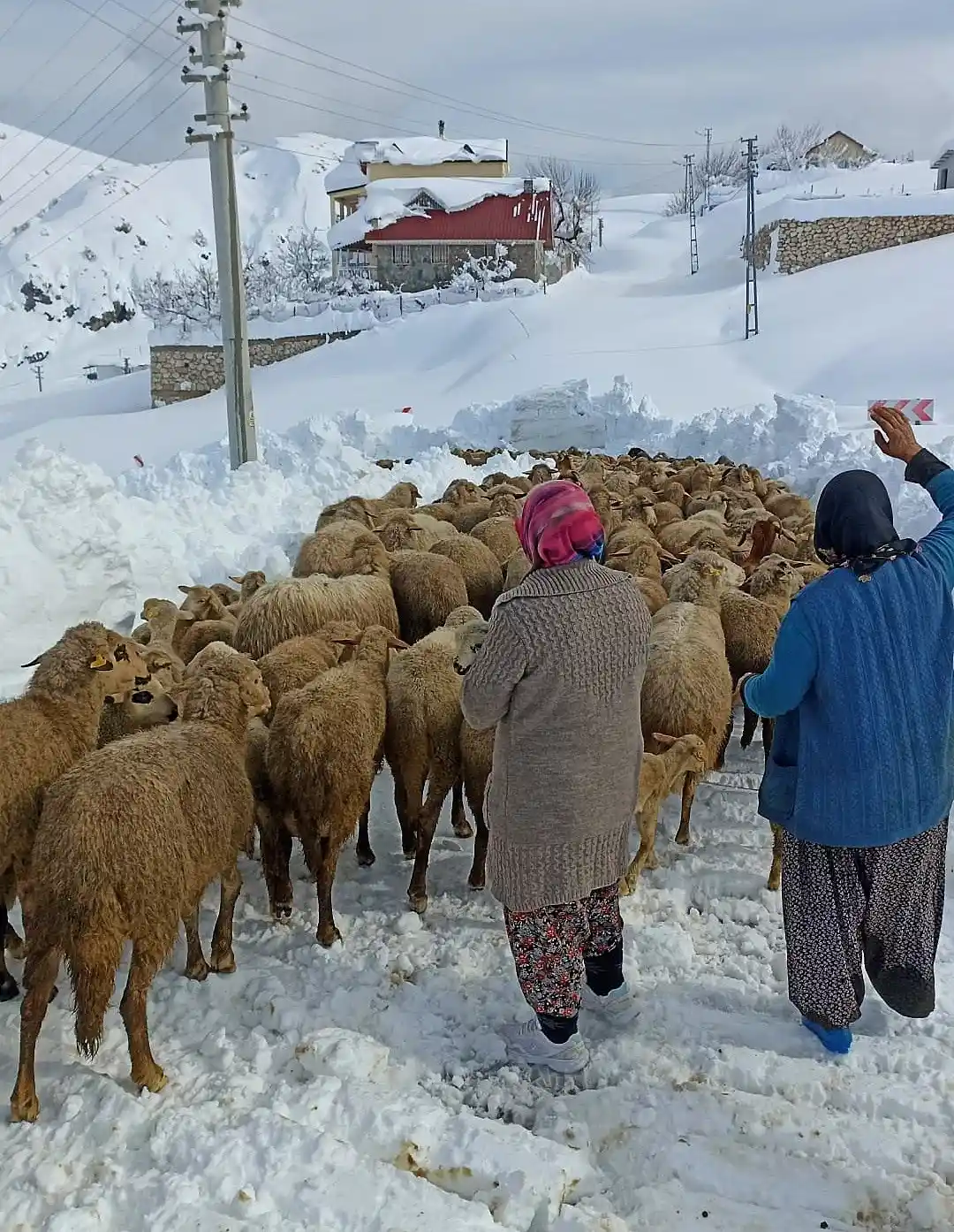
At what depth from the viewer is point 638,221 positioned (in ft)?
309

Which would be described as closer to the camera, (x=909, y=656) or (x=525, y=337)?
(x=909, y=656)

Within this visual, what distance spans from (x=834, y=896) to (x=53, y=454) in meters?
7.64

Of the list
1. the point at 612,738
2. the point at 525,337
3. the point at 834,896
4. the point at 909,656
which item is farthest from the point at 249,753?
the point at 525,337

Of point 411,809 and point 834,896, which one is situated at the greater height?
point 834,896

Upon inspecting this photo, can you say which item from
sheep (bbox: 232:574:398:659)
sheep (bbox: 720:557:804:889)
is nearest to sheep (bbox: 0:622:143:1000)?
sheep (bbox: 232:574:398:659)

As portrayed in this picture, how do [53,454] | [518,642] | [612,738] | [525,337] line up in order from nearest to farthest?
[518,642]
[612,738]
[53,454]
[525,337]

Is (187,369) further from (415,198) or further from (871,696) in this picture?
(871,696)

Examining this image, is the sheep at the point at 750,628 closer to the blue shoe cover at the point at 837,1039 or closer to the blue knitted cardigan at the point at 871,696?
the blue shoe cover at the point at 837,1039

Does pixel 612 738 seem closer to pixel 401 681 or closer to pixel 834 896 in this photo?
pixel 834 896

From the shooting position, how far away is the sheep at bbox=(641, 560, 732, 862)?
5.25m

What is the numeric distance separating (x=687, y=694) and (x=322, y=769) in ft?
6.50

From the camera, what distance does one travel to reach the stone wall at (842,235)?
124 feet

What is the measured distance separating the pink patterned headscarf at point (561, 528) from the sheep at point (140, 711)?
94.8 inches

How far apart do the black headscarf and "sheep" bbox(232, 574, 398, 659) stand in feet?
12.9
